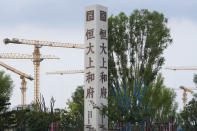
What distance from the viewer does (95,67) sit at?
25.9 metres

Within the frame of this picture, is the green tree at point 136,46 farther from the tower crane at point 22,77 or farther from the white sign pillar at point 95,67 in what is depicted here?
the tower crane at point 22,77

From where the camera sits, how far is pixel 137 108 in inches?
1051

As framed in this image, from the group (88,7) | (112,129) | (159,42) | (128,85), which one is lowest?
(112,129)

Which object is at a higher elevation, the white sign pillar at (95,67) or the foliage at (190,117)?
the white sign pillar at (95,67)

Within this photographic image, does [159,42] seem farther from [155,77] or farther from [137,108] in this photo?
[137,108]

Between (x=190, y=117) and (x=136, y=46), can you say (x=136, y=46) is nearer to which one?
(x=136, y=46)

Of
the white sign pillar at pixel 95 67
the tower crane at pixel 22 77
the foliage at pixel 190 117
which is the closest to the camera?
the white sign pillar at pixel 95 67

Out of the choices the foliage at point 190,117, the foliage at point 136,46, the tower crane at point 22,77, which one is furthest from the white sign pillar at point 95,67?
the tower crane at point 22,77

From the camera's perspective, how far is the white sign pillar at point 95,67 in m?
26.0

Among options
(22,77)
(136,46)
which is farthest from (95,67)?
(22,77)

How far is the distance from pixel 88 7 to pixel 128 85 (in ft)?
19.7

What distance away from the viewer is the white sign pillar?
26000 mm

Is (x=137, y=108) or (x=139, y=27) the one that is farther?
(x=139, y=27)

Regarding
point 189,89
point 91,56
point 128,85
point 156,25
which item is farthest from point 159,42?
point 189,89
